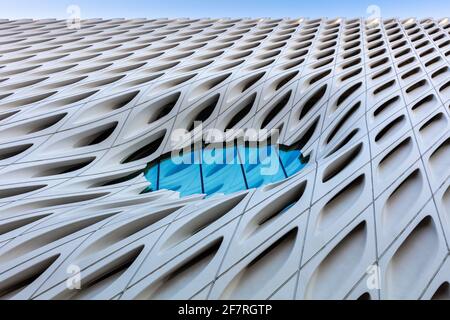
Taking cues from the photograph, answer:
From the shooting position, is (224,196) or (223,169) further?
→ (223,169)

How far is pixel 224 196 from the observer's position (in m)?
9.99

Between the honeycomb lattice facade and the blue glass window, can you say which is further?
the blue glass window

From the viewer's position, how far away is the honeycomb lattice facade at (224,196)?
7094 mm

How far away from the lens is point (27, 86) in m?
17.0

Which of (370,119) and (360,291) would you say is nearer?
(360,291)

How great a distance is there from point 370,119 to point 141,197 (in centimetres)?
1012

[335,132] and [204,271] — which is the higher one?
[335,132]

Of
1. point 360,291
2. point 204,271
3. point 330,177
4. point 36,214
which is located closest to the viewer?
point 360,291

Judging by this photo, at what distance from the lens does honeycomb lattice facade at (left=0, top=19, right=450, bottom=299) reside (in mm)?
7094

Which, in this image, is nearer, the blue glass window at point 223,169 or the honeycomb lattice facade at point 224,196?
the honeycomb lattice facade at point 224,196

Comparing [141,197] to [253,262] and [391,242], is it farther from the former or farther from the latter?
[391,242]

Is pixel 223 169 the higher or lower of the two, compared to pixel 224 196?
higher
